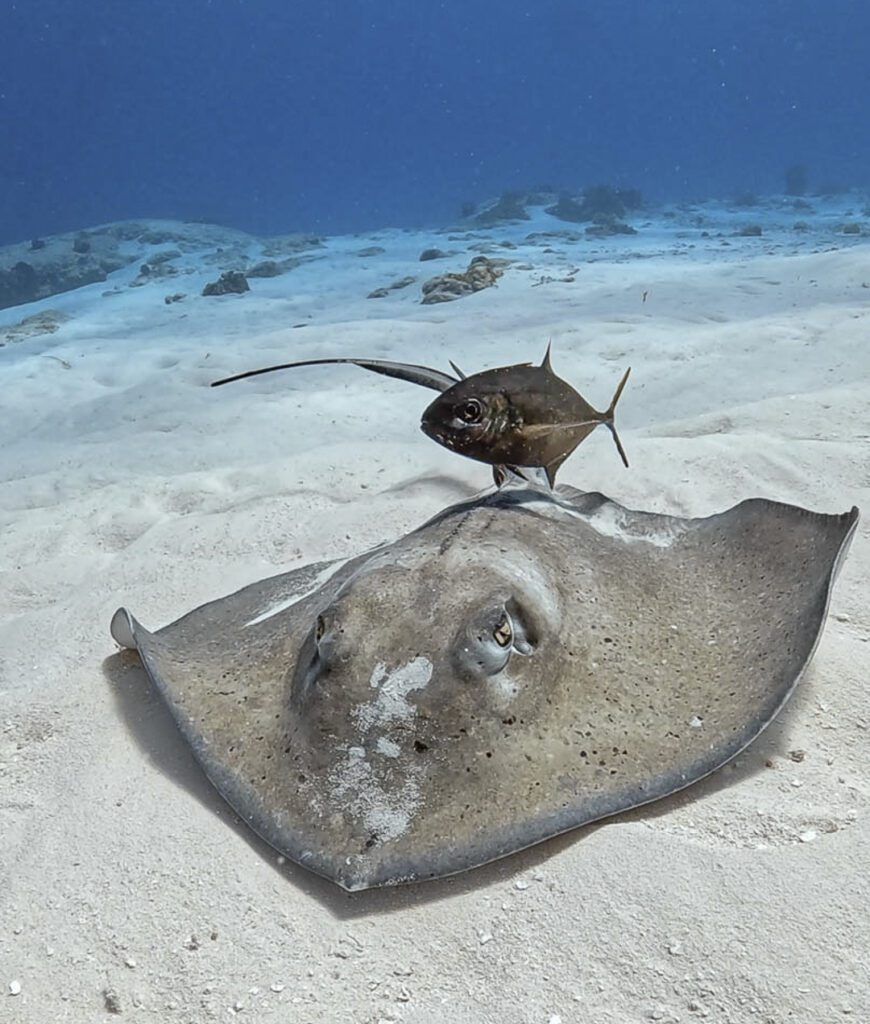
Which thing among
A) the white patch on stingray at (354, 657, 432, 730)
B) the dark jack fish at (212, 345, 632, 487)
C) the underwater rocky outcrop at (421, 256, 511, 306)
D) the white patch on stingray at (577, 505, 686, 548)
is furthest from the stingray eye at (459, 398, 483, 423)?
the underwater rocky outcrop at (421, 256, 511, 306)

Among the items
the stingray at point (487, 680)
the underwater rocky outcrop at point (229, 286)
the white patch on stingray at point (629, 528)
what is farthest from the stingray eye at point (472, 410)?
the underwater rocky outcrop at point (229, 286)

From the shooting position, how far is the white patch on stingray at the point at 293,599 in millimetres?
3479

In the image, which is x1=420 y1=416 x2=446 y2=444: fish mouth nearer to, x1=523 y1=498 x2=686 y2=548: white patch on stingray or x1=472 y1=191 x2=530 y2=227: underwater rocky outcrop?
x1=523 y1=498 x2=686 y2=548: white patch on stingray

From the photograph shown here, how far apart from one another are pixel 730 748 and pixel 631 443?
3.74 metres

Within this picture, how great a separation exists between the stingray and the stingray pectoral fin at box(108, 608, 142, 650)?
2 cm

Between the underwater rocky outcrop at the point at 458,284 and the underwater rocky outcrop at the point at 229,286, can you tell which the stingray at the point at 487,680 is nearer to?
the underwater rocky outcrop at the point at 458,284

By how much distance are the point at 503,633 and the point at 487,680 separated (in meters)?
0.18

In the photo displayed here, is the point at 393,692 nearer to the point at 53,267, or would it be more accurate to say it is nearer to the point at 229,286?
the point at 229,286

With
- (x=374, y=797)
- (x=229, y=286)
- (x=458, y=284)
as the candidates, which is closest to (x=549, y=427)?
(x=374, y=797)

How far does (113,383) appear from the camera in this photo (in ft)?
34.0

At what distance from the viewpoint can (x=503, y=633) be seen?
254cm

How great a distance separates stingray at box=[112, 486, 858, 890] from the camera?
2137 mm

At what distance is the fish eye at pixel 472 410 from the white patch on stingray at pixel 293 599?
3.21 feet

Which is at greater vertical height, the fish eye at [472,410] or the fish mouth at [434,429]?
the fish eye at [472,410]
